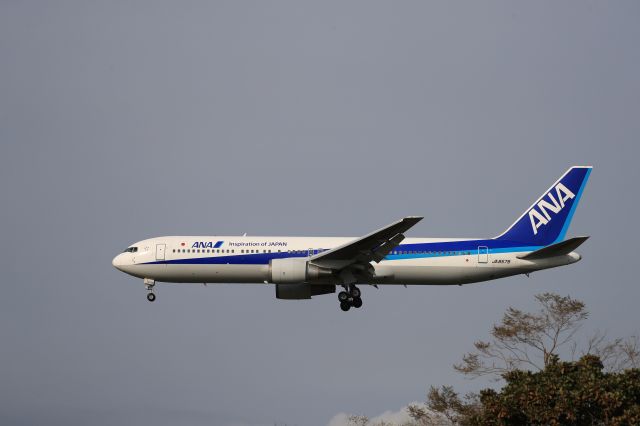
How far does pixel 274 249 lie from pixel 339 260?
124 inches

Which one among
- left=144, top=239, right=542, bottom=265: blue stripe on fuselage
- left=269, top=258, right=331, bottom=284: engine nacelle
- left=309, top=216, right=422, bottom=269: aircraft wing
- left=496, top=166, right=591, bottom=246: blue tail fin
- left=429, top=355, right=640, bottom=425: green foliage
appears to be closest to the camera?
left=429, top=355, right=640, bottom=425: green foliage

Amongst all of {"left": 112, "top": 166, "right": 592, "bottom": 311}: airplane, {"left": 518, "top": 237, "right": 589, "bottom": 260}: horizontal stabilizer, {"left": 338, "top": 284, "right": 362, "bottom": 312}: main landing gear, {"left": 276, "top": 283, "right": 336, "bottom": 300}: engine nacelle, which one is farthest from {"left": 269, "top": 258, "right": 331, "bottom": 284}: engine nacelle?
{"left": 518, "top": 237, "right": 589, "bottom": 260}: horizontal stabilizer

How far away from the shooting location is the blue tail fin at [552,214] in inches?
1924

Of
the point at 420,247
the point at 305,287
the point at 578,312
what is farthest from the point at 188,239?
the point at 578,312

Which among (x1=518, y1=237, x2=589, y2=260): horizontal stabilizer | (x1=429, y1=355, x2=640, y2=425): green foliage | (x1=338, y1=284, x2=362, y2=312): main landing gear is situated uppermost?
(x1=518, y1=237, x2=589, y2=260): horizontal stabilizer

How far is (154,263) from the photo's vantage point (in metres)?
47.2

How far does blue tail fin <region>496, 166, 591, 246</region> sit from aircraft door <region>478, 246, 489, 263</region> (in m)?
1.17

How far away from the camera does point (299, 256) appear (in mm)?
46844

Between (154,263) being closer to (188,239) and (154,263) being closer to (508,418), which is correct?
(188,239)

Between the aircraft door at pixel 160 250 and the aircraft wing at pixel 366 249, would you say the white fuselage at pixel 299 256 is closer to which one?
the aircraft door at pixel 160 250

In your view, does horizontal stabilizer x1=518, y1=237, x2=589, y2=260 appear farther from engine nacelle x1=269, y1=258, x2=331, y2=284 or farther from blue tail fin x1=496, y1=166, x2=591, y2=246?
engine nacelle x1=269, y1=258, x2=331, y2=284

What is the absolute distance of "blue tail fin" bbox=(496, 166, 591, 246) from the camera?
4888 centimetres

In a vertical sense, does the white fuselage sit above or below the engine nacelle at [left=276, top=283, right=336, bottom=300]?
above

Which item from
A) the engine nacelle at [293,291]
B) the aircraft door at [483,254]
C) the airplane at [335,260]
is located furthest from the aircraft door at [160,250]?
the aircraft door at [483,254]
